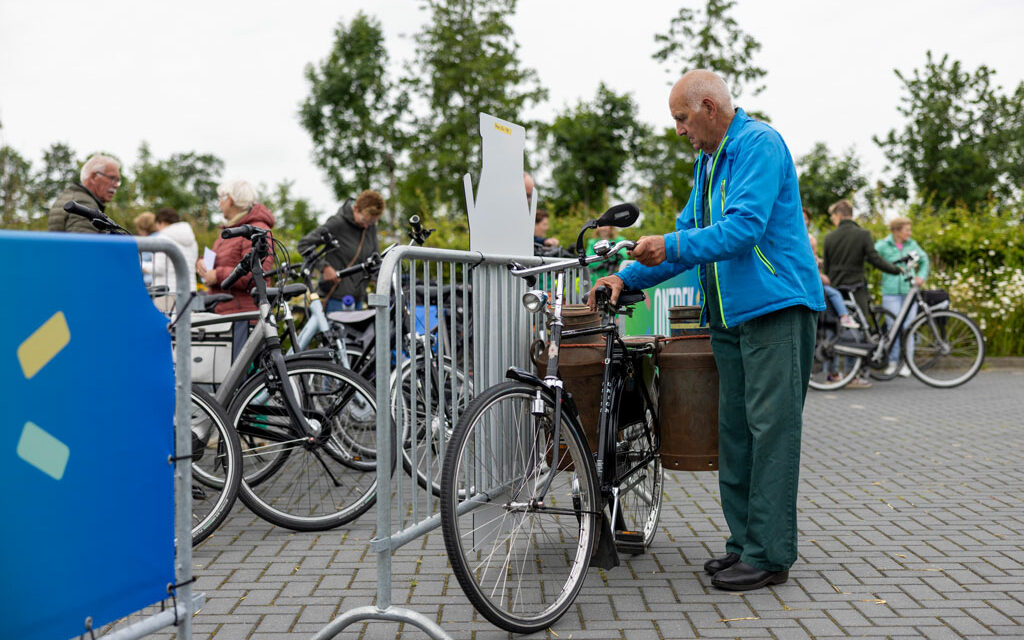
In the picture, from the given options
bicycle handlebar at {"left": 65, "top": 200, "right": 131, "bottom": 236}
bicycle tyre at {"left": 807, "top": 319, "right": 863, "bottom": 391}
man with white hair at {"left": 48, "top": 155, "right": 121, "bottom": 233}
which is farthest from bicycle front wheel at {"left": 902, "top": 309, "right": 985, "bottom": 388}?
bicycle handlebar at {"left": 65, "top": 200, "right": 131, "bottom": 236}

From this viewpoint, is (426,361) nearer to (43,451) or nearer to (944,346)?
(43,451)

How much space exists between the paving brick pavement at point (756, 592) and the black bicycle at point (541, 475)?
0.19 meters

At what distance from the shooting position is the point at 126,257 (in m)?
2.40

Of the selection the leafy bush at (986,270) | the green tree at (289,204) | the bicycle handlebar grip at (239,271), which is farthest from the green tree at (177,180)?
the bicycle handlebar grip at (239,271)

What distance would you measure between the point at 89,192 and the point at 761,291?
4773 millimetres

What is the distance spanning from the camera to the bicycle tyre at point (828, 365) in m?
11.4

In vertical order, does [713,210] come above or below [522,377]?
above

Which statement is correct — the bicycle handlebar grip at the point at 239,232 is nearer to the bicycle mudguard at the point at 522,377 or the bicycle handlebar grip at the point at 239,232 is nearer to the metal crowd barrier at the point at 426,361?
the metal crowd barrier at the point at 426,361

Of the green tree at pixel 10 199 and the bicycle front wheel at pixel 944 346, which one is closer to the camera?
the bicycle front wheel at pixel 944 346

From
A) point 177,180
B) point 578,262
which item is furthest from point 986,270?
point 177,180

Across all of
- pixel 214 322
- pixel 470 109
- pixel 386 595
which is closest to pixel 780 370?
pixel 386 595

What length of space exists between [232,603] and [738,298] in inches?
94.1

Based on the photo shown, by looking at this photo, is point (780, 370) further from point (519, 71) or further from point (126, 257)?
point (519, 71)

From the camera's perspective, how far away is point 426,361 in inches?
139
